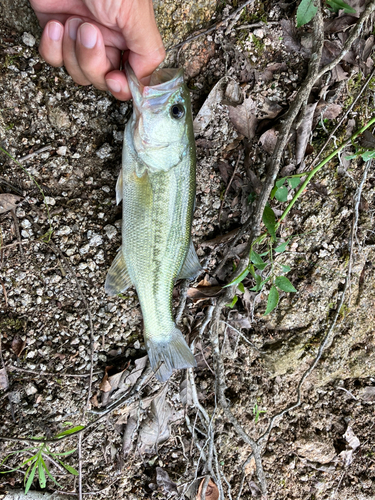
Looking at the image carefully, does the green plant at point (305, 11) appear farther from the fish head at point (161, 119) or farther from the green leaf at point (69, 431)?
the green leaf at point (69, 431)

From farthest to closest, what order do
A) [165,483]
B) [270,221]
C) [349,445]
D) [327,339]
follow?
[349,445]
[327,339]
[165,483]
[270,221]

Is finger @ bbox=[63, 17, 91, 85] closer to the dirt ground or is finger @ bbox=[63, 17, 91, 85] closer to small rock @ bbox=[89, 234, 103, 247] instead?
the dirt ground

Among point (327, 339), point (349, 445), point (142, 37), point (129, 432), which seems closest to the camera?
point (142, 37)

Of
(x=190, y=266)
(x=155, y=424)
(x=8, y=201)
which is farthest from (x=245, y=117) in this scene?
(x=155, y=424)

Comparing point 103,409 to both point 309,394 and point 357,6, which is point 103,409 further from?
point 357,6

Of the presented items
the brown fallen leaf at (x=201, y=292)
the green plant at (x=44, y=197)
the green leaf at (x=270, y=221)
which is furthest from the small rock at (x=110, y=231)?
the green leaf at (x=270, y=221)

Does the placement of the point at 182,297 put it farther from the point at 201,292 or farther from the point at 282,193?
the point at 282,193

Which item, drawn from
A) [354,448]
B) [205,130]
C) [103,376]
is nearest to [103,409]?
[103,376]
